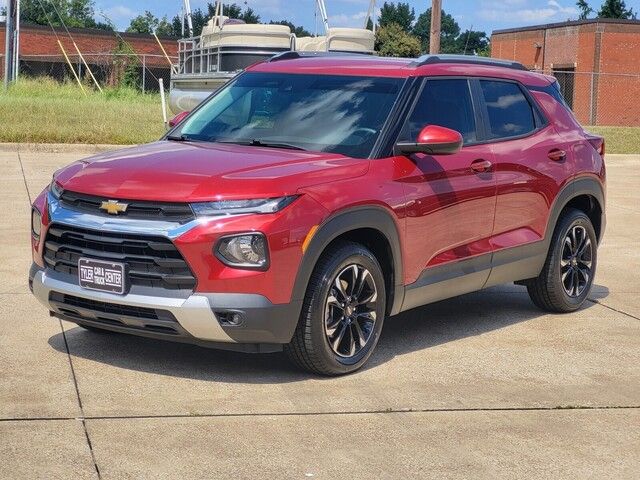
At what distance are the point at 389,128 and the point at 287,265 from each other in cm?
134

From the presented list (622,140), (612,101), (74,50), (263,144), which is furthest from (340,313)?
(74,50)

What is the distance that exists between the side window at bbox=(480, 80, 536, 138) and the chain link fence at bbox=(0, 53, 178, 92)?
118 ft

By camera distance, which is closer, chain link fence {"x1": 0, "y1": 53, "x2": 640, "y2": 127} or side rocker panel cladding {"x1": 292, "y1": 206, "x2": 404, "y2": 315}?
side rocker panel cladding {"x1": 292, "y1": 206, "x2": 404, "y2": 315}

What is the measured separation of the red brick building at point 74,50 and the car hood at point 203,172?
4455 cm

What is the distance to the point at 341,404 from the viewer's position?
244 inches

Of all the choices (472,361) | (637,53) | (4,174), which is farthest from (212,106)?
(637,53)

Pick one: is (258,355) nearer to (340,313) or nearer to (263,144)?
(340,313)

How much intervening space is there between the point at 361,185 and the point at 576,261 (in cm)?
284

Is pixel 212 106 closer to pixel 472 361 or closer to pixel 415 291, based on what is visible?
pixel 415 291

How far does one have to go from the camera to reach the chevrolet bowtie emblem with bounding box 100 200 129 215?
6.26 meters

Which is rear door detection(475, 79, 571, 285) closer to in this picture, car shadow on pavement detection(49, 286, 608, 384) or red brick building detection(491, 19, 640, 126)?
car shadow on pavement detection(49, 286, 608, 384)

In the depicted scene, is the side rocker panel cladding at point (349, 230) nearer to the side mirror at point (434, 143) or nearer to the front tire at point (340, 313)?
the front tire at point (340, 313)

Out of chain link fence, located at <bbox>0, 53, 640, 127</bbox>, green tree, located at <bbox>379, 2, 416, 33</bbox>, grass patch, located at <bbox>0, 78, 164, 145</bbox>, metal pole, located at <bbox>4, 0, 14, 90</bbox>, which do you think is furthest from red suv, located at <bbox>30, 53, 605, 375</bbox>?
green tree, located at <bbox>379, 2, 416, 33</bbox>

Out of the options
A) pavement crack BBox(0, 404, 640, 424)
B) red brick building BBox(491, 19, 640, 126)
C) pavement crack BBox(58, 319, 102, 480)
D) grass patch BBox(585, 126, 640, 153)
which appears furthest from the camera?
red brick building BBox(491, 19, 640, 126)
